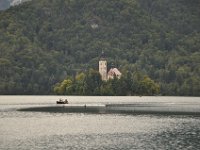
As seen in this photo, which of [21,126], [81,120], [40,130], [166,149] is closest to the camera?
[166,149]

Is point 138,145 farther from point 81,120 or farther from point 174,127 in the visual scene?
point 81,120

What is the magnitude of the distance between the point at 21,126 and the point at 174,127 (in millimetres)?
27108

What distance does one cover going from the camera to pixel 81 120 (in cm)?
10556

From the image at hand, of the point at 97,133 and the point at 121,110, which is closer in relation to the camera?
the point at 97,133

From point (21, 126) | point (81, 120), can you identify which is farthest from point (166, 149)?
point (81, 120)

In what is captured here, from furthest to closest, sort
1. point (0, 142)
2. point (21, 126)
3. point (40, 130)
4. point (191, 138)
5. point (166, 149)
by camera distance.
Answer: point (21, 126)
point (40, 130)
point (191, 138)
point (0, 142)
point (166, 149)

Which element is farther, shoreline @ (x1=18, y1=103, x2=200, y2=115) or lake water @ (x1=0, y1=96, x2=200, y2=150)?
shoreline @ (x1=18, y1=103, x2=200, y2=115)

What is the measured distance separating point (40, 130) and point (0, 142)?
53.4 feet

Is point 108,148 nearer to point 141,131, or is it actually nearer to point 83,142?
point 83,142

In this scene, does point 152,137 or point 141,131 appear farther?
point 141,131

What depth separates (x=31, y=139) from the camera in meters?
72.9

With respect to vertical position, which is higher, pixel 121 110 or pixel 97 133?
pixel 121 110

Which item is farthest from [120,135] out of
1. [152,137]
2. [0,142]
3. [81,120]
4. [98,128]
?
[81,120]

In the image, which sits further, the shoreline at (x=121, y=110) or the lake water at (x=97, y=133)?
the shoreline at (x=121, y=110)
